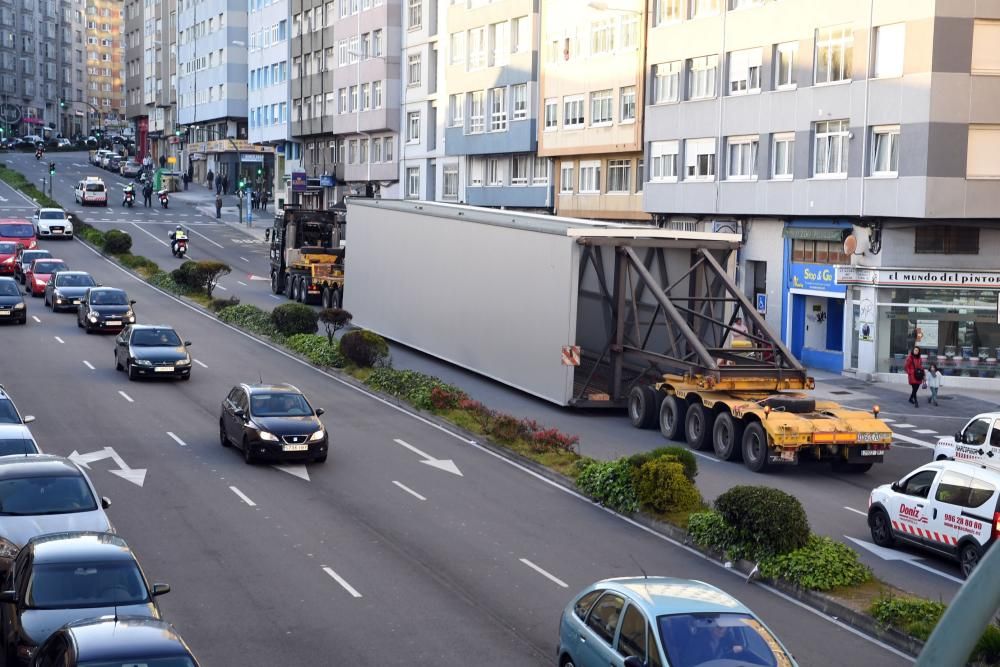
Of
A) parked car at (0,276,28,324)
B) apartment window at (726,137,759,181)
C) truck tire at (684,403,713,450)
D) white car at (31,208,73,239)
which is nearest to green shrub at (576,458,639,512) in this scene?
truck tire at (684,403,713,450)

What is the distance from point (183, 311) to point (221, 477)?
27.2 m

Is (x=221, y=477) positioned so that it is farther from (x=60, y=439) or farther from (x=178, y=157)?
(x=178, y=157)

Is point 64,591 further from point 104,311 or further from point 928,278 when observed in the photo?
point 104,311

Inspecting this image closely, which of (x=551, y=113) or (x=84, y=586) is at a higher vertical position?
(x=551, y=113)

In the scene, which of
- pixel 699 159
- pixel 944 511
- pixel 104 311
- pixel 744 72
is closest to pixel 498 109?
pixel 699 159

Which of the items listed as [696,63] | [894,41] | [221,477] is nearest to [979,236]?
[894,41]

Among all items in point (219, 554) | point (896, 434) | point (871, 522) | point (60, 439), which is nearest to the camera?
point (219, 554)

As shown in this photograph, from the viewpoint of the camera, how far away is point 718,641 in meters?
11.6

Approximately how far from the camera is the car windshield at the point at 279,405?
26297 mm

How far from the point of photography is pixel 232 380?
36.0m

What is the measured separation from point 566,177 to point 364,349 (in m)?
24.2

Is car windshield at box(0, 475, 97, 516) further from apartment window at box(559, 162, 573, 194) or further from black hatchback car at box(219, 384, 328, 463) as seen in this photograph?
apartment window at box(559, 162, 573, 194)

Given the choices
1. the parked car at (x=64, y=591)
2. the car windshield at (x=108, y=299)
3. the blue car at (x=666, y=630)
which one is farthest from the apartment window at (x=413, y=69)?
the blue car at (x=666, y=630)

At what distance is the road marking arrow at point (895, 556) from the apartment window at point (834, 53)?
23201 mm
